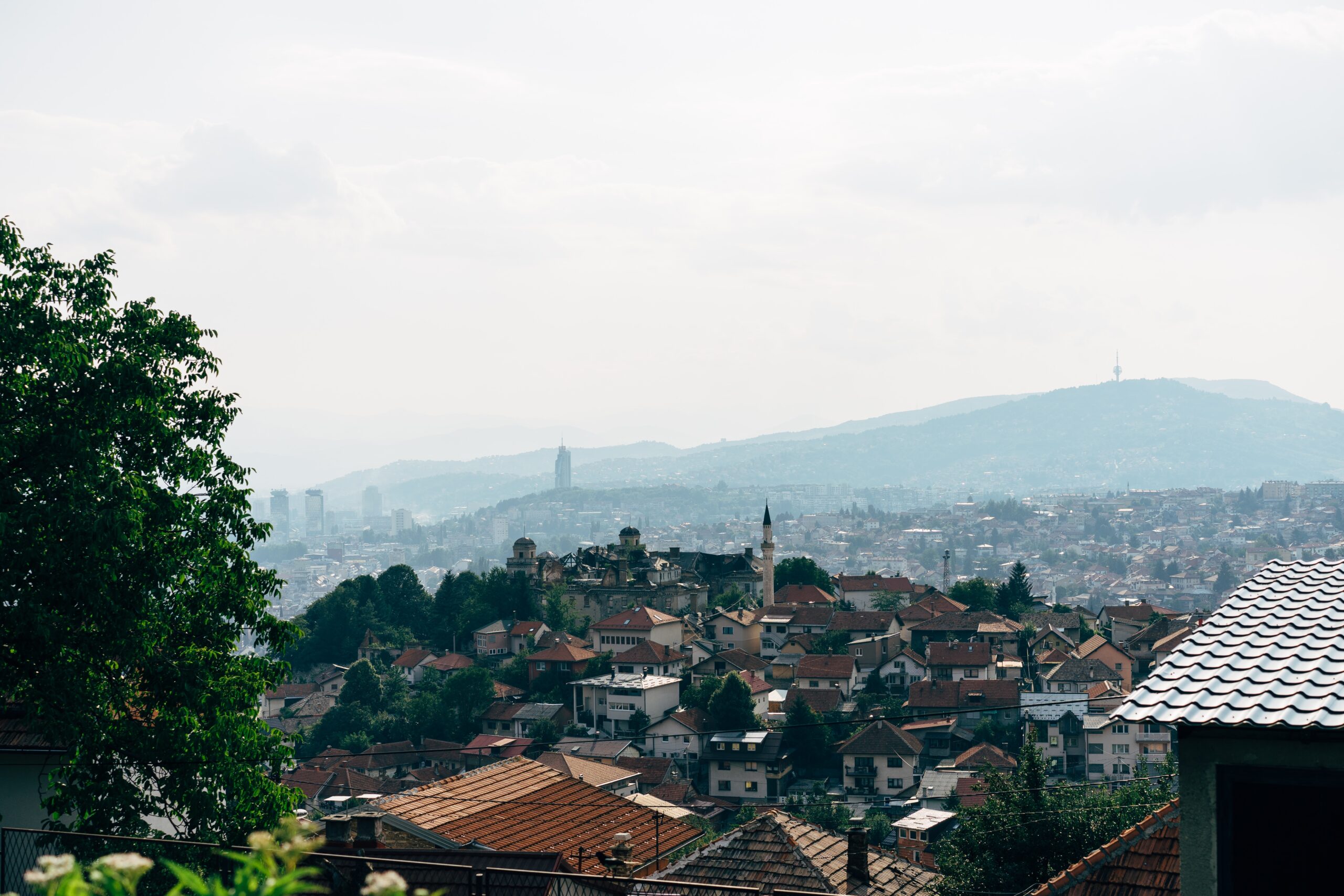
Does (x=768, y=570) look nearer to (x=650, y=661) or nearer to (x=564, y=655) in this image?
(x=564, y=655)

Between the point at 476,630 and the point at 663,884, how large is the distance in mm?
69263

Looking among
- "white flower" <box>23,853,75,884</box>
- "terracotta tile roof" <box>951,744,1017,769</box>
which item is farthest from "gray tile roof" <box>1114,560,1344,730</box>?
"terracotta tile roof" <box>951,744,1017,769</box>

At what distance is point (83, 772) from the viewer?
915 cm

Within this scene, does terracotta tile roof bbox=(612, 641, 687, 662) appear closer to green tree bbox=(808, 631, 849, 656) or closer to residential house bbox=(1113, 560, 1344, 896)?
green tree bbox=(808, 631, 849, 656)

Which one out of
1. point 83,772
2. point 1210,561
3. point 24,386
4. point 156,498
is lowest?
point 1210,561

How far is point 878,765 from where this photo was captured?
48.2 metres

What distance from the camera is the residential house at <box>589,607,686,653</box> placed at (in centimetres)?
6556

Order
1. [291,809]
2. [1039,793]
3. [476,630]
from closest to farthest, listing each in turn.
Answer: [291,809]
[1039,793]
[476,630]

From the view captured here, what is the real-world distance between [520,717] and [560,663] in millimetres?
5861

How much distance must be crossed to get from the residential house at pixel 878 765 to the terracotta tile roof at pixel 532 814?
3186 cm

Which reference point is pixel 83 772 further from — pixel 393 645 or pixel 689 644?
pixel 393 645

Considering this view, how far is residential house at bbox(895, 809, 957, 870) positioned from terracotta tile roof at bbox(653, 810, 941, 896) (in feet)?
58.7

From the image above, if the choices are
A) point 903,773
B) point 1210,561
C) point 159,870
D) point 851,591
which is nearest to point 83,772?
point 159,870

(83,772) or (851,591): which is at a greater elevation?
(83,772)
